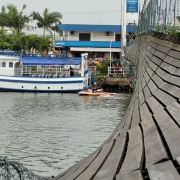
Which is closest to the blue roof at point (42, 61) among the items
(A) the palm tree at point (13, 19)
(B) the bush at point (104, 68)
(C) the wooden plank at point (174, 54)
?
(B) the bush at point (104, 68)

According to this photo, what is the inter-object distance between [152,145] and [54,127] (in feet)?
65.3

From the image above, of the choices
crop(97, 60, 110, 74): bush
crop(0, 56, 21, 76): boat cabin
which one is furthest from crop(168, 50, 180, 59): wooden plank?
crop(97, 60, 110, 74): bush

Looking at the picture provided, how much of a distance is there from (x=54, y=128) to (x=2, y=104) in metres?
10.6

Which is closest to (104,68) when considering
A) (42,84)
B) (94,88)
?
(42,84)

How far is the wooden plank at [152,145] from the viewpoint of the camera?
2.74 metres

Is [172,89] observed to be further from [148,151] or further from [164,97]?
[148,151]

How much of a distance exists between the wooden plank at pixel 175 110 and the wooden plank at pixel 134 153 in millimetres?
255

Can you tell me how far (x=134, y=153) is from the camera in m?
3.06

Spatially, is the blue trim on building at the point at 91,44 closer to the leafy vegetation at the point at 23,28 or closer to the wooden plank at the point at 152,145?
the leafy vegetation at the point at 23,28

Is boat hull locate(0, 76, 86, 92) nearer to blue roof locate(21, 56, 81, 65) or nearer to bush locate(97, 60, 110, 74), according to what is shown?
blue roof locate(21, 56, 81, 65)

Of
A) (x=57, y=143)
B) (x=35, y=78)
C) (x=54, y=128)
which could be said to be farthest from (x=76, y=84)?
(x=57, y=143)

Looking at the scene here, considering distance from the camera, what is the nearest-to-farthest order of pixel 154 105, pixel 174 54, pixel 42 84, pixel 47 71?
pixel 154 105, pixel 174 54, pixel 42 84, pixel 47 71

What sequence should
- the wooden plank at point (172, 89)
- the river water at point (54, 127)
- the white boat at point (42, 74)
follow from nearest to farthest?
the wooden plank at point (172, 89), the river water at point (54, 127), the white boat at point (42, 74)

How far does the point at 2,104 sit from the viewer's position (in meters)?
32.4
